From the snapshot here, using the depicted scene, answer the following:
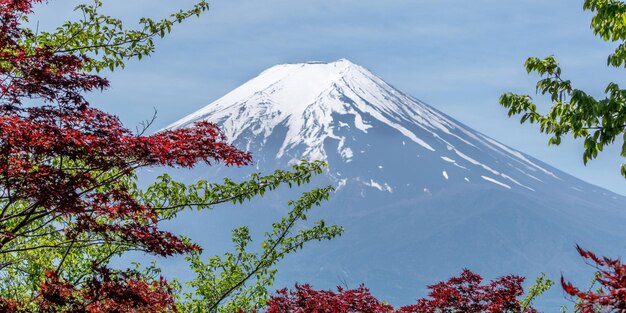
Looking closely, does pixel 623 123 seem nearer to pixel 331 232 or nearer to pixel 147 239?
pixel 331 232

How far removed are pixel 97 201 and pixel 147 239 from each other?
67cm

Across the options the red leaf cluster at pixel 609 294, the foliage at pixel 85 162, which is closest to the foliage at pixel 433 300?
the foliage at pixel 85 162

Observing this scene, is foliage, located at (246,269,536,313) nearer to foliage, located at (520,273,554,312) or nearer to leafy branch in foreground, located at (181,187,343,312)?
leafy branch in foreground, located at (181,187,343,312)

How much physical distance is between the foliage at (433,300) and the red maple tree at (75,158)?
175 centimetres

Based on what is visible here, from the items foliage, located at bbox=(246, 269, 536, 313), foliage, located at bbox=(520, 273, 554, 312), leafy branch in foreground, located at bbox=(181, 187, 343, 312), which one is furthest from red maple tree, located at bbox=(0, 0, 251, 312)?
foliage, located at bbox=(520, 273, 554, 312)

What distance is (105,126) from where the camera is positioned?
25.0 ft

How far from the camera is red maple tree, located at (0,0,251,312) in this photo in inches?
268

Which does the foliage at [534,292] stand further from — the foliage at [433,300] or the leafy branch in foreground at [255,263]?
the leafy branch in foreground at [255,263]

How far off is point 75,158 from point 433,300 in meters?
5.69

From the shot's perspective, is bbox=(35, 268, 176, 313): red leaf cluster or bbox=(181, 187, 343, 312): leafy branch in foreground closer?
bbox=(35, 268, 176, 313): red leaf cluster

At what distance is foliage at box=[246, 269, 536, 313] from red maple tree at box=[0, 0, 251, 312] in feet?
5.74

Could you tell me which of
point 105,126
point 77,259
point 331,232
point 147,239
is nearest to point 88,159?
point 105,126

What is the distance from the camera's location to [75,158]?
7.00 meters

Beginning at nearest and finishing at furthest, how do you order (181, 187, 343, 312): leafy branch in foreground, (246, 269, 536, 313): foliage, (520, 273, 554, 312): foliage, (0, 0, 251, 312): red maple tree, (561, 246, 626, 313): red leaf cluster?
1. (561, 246, 626, 313): red leaf cluster
2. (0, 0, 251, 312): red maple tree
3. (246, 269, 536, 313): foliage
4. (181, 187, 343, 312): leafy branch in foreground
5. (520, 273, 554, 312): foliage
